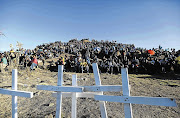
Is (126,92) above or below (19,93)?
above

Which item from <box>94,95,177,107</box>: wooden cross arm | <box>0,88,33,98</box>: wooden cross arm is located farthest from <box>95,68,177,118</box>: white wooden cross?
<box>0,88,33,98</box>: wooden cross arm

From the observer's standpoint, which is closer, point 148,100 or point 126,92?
point 148,100

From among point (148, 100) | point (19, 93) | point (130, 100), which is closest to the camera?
point (148, 100)

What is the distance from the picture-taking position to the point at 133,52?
48.9 feet

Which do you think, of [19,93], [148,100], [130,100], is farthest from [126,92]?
[19,93]

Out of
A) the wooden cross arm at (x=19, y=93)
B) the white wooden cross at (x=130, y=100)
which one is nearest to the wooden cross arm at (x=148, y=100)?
the white wooden cross at (x=130, y=100)

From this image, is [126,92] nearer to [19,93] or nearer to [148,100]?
[148,100]

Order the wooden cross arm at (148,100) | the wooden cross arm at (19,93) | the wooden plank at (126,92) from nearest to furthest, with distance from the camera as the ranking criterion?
the wooden cross arm at (148,100)
the wooden plank at (126,92)
the wooden cross arm at (19,93)

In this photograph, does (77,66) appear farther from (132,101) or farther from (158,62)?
(132,101)

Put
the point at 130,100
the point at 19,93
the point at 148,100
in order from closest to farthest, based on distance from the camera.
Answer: the point at 148,100, the point at 130,100, the point at 19,93

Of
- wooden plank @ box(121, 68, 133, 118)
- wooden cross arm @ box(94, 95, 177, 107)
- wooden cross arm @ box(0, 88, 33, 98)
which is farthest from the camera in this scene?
wooden cross arm @ box(0, 88, 33, 98)

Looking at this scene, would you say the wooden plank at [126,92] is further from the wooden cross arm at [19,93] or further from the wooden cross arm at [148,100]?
the wooden cross arm at [19,93]

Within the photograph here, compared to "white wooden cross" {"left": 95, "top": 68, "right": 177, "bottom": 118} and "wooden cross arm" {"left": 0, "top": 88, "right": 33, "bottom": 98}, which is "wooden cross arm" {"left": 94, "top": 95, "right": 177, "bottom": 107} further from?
"wooden cross arm" {"left": 0, "top": 88, "right": 33, "bottom": 98}

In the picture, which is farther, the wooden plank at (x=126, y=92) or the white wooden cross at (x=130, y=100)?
the wooden plank at (x=126, y=92)
